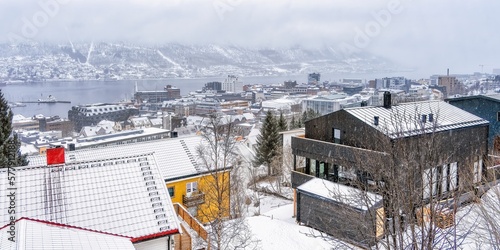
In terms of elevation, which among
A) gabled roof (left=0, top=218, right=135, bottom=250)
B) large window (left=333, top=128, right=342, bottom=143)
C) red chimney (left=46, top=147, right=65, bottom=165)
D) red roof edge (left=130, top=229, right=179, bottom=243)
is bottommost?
red roof edge (left=130, top=229, right=179, bottom=243)

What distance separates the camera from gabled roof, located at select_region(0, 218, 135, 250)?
349 inches

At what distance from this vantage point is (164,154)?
25.2 meters

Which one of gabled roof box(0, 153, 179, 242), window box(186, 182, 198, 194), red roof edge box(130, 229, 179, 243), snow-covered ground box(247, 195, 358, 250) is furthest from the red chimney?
window box(186, 182, 198, 194)

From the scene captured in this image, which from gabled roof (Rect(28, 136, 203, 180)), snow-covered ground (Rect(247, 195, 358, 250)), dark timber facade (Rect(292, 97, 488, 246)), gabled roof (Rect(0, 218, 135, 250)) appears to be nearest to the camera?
gabled roof (Rect(0, 218, 135, 250))

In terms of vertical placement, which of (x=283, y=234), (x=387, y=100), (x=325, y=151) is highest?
(x=387, y=100)

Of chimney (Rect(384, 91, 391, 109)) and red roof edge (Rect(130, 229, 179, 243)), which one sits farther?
chimney (Rect(384, 91, 391, 109))

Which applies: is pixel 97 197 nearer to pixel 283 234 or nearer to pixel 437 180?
pixel 437 180

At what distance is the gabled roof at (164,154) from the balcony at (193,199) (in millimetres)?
1248

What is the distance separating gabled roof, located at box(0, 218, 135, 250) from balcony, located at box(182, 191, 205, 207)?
41.7 feet

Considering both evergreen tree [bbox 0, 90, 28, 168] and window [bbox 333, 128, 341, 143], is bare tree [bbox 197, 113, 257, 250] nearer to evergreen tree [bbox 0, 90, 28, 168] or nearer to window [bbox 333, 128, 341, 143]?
window [bbox 333, 128, 341, 143]

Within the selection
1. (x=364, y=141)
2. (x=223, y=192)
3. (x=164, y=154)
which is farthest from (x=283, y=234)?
(x=164, y=154)

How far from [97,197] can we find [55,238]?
2487 millimetres

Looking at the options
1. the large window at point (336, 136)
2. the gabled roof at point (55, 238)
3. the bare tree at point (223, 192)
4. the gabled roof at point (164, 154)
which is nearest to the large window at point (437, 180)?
the large window at point (336, 136)

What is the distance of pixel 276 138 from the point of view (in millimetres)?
44438
